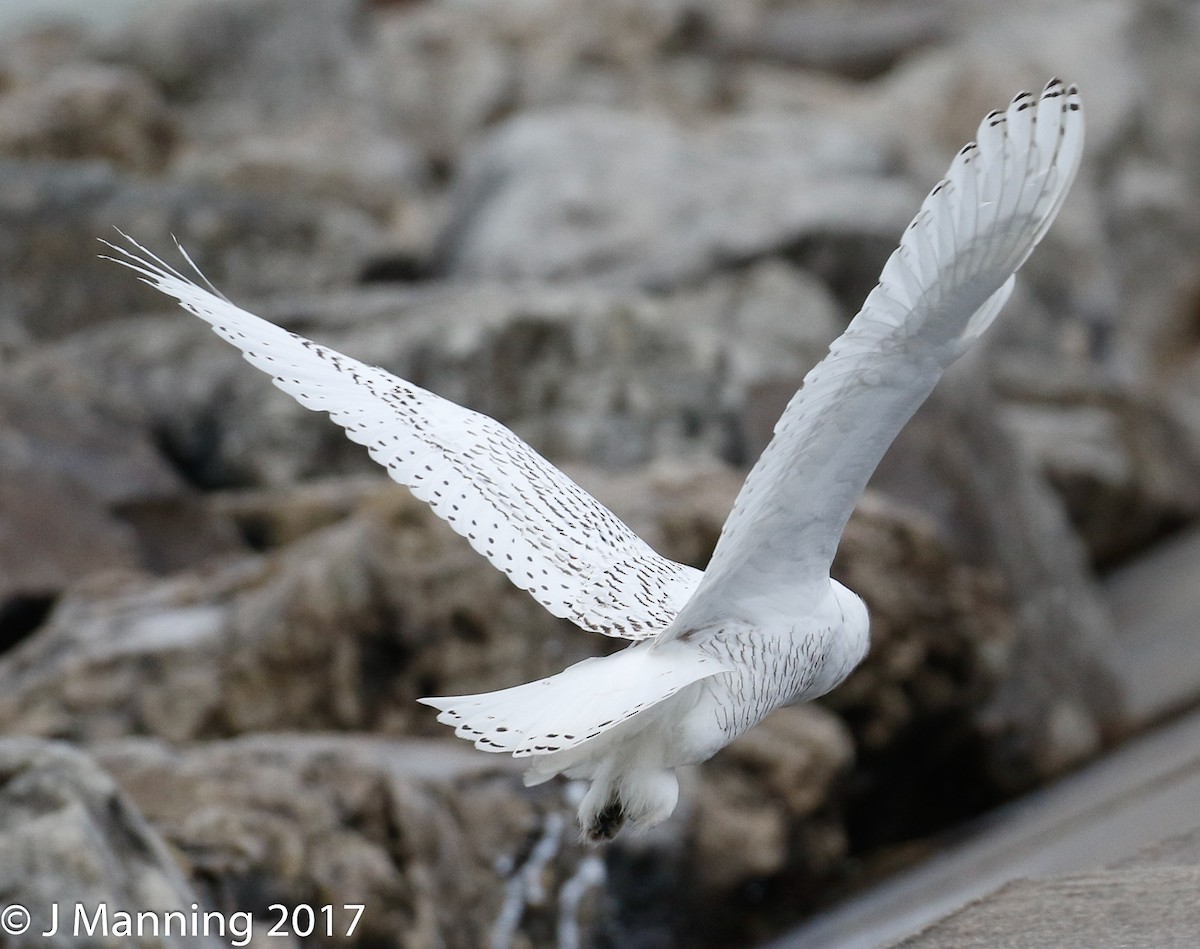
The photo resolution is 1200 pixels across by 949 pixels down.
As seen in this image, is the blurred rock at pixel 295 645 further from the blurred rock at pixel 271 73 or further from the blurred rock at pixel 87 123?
the blurred rock at pixel 271 73

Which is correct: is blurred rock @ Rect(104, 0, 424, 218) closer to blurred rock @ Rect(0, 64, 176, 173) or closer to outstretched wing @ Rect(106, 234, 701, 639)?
blurred rock @ Rect(0, 64, 176, 173)

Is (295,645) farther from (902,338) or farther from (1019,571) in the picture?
(1019,571)

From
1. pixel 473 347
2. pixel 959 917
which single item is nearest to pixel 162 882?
pixel 959 917

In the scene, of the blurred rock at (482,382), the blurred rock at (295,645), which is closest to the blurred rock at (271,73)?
the blurred rock at (482,382)

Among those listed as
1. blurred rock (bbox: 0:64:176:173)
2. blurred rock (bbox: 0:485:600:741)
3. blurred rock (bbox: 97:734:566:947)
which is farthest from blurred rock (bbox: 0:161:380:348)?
blurred rock (bbox: 97:734:566:947)

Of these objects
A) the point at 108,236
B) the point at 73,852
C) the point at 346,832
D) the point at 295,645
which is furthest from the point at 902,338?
the point at 108,236

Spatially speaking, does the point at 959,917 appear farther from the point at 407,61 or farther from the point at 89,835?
the point at 407,61
